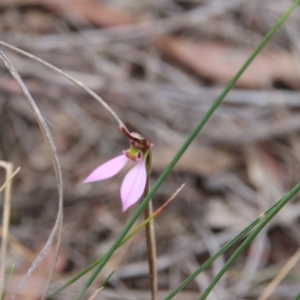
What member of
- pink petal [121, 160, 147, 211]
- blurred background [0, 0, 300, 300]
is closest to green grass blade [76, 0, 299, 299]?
pink petal [121, 160, 147, 211]

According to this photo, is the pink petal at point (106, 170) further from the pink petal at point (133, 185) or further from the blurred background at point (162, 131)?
the blurred background at point (162, 131)

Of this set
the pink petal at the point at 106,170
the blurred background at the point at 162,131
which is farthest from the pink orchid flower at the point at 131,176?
the blurred background at the point at 162,131

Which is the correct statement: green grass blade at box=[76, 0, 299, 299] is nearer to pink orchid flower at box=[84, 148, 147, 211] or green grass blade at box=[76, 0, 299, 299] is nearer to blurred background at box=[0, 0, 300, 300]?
pink orchid flower at box=[84, 148, 147, 211]

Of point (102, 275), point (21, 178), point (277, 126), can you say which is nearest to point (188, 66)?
point (277, 126)

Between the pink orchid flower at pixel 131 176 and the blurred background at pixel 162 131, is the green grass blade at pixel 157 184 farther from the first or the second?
the blurred background at pixel 162 131

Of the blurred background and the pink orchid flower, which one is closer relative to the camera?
the pink orchid flower

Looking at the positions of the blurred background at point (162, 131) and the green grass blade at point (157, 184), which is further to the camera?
the blurred background at point (162, 131)

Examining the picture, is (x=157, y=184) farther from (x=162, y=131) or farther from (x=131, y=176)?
(x=162, y=131)

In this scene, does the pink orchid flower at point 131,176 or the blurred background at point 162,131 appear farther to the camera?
the blurred background at point 162,131
